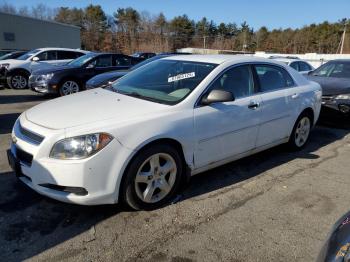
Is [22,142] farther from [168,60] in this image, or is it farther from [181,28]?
[181,28]

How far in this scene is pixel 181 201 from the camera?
370 cm

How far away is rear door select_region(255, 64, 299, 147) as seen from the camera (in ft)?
15.0

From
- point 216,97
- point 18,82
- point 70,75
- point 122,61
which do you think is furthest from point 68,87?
point 216,97

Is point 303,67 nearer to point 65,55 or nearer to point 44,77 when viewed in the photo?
point 44,77

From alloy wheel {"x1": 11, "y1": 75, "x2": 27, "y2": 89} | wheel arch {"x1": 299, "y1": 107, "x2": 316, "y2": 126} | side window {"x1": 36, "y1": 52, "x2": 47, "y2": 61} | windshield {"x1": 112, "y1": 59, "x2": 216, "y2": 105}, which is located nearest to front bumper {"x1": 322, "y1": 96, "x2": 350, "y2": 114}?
wheel arch {"x1": 299, "y1": 107, "x2": 316, "y2": 126}

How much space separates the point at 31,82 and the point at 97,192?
854cm

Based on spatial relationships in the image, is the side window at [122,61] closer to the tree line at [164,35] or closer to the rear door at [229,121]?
the rear door at [229,121]

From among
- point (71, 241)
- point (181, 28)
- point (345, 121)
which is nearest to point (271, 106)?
point (71, 241)

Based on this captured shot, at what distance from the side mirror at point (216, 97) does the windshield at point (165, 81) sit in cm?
20

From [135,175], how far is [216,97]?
1231 mm

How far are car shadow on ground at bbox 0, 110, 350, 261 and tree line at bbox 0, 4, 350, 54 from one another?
1882 inches

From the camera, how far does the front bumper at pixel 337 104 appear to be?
23.0 feet

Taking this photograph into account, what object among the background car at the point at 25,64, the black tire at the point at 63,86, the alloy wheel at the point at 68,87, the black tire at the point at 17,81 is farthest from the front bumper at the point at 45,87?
the black tire at the point at 17,81

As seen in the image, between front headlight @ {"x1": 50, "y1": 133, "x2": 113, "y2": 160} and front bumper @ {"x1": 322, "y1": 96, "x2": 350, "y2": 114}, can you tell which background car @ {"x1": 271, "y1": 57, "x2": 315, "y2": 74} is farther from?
front headlight @ {"x1": 50, "y1": 133, "x2": 113, "y2": 160}
